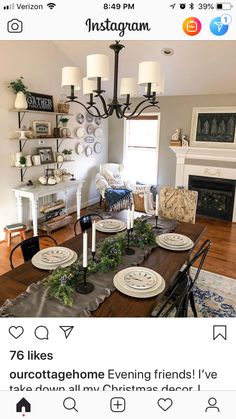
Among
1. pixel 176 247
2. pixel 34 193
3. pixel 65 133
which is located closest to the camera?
pixel 176 247

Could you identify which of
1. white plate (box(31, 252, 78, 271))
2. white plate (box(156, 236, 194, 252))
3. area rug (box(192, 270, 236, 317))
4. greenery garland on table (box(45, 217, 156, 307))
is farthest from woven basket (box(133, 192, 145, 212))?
white plate (box(31, 252, 78, 271))

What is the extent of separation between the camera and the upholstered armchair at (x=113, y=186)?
15.1 ft

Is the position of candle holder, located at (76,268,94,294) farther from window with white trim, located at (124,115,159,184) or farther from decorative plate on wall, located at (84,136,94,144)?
window with white trim, located at (124,115,159,184)

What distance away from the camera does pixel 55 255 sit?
1731 millimetres

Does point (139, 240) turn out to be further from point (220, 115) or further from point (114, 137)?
point (114, 137)

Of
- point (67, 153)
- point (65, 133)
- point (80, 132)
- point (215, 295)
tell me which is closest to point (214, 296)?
point (215, 295)

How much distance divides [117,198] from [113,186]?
407 millimetres

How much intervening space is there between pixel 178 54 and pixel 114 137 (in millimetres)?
2125

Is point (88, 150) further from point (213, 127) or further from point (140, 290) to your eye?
point (140, 290)
